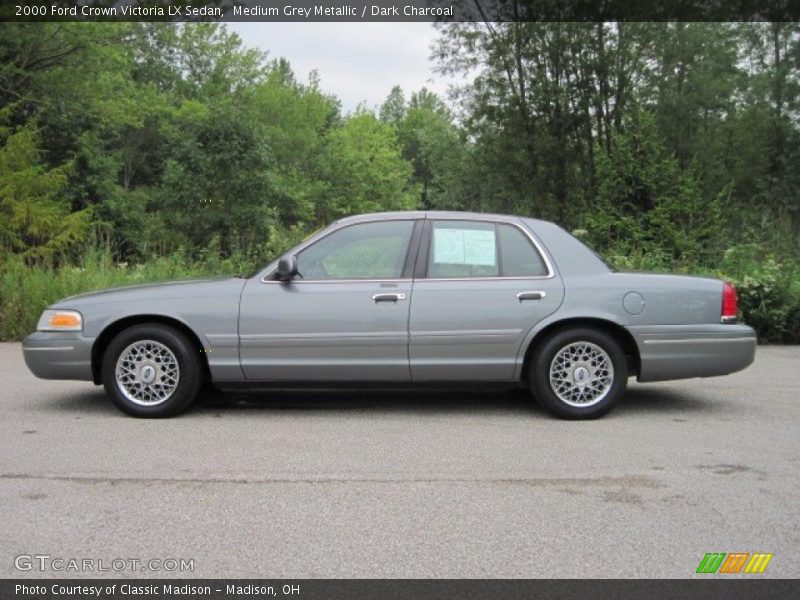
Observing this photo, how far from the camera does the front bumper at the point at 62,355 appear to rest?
6059 millimetres

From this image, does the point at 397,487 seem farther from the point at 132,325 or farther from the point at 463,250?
the point at 132,325

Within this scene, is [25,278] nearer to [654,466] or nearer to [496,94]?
[654,466]

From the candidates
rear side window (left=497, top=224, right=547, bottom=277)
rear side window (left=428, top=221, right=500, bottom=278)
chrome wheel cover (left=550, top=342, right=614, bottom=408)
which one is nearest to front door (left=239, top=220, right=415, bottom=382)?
rear side window (left=428, top=221, right=500, bottom=278)

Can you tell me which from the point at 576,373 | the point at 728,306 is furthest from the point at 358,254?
the point at 728,306

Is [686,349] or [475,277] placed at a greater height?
[475,277]

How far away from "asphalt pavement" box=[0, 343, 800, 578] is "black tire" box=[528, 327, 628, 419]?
120 mm

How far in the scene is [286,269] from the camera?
5.98 meters

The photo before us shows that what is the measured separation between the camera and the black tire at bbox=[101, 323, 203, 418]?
5984mm

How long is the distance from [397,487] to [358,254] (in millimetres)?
2296

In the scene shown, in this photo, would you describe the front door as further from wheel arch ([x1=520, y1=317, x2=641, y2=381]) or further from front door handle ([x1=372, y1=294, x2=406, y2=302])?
wheel arch ([x1=520, y1=317, x2=641, y2=381])

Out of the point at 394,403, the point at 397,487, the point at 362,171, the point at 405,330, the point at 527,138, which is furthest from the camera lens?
the point at 362,171

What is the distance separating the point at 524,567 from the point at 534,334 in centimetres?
282
